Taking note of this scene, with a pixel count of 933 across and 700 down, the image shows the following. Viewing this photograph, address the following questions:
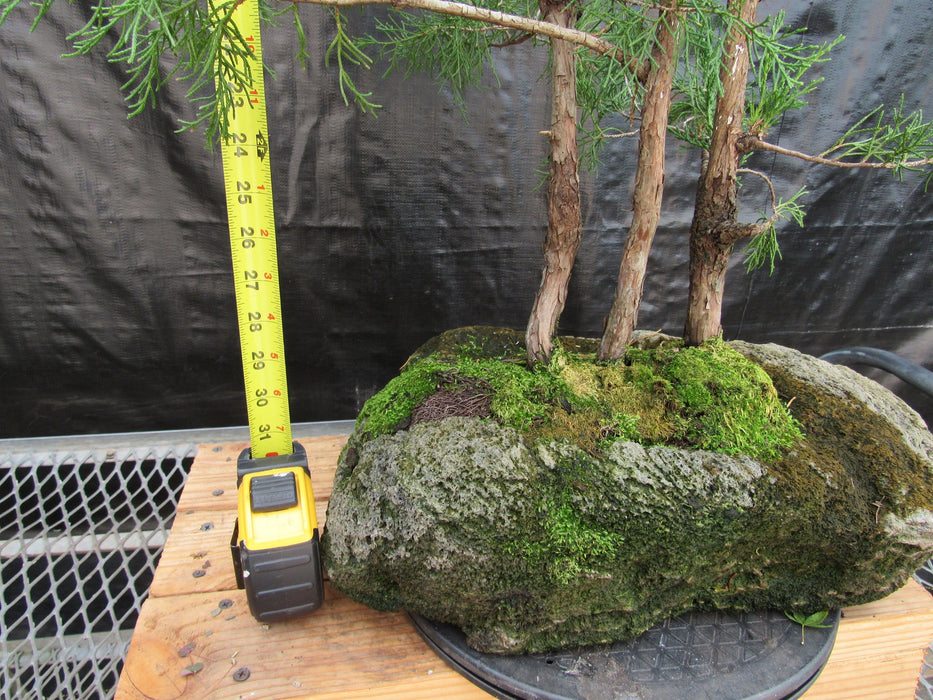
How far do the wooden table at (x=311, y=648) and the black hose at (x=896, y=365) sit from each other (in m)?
0.39

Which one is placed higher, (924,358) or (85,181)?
Answer: (85,181)

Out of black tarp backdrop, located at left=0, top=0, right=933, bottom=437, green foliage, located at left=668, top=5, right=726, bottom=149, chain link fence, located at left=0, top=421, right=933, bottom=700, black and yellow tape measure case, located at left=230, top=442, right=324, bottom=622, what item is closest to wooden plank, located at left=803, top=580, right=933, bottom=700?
chain link fence, located at left=0, top=421, right=933, bottom=700

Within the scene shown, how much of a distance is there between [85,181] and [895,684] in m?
2.08

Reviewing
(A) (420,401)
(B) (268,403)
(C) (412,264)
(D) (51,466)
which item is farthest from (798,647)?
(D) (51,466)

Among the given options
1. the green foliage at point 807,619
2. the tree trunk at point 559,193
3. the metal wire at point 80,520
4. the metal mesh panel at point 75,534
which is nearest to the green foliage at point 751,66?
the tree trunk at point 559,193

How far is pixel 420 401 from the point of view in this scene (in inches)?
37.8

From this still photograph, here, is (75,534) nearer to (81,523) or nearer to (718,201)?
(81,523)

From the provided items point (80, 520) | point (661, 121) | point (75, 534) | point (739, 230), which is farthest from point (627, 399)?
point (75, 534)

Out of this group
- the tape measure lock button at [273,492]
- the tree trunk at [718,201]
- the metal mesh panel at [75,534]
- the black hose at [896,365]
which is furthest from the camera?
the metal mesh panel at [75,534]

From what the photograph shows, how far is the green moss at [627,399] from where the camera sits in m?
0.88

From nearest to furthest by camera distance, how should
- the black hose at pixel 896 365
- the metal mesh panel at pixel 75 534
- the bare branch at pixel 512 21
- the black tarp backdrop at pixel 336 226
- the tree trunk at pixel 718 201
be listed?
the bare branch at pixel 512 21 < the tree trunk at pixel 718 201 < the black hose at pixel 896 365 < the metal mesh panel at pixel 75 534 < the black tarp backdrop at pixel 336 226

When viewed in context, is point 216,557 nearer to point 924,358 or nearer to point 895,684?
point 895,684

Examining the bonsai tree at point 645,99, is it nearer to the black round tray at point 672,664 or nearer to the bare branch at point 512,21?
the bare branch at point 512,21

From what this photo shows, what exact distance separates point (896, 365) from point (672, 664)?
2.64ft
